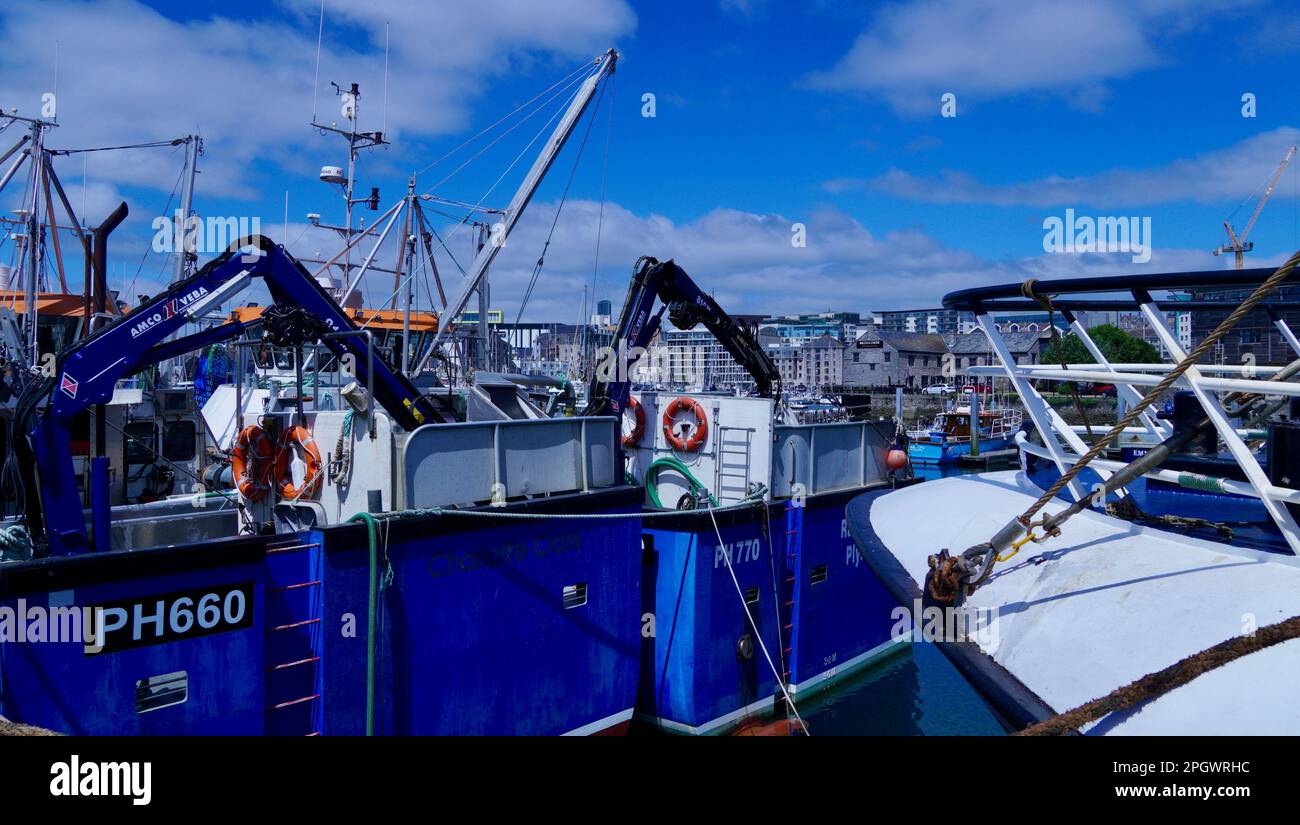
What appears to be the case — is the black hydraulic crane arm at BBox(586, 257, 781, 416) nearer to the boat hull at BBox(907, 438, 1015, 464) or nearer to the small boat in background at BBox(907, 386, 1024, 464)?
the small boat in background at BBox(907, 386, 1024, 464)

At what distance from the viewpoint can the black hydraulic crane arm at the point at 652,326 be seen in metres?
14.1

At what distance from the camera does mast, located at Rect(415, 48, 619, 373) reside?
1683cm

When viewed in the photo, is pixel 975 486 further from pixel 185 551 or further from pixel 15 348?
pixel 15 348

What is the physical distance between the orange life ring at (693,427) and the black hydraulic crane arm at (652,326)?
77cm

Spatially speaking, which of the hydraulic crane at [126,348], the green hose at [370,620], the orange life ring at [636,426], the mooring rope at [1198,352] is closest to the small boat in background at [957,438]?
the orange life ring at [636,426]

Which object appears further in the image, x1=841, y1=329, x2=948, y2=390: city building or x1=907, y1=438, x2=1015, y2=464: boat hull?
x1=841, y1=329, x2=948, y2=390: city building

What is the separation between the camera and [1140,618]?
17.1 ft

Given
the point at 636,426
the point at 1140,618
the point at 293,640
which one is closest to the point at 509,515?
the point at 293,640

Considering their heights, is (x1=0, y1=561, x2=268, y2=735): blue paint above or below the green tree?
below

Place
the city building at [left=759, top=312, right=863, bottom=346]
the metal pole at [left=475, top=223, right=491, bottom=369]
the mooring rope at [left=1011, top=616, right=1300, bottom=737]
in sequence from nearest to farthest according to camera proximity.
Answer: the mooring rope at [left=1011, top=616, right=1300, bottom=737] < the metal pole at [left=475, top=223, right=491, bottom=369] < the city building at [left=759, top=312, right=863, bottom=346]

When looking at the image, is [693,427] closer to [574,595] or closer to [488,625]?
[574,595]

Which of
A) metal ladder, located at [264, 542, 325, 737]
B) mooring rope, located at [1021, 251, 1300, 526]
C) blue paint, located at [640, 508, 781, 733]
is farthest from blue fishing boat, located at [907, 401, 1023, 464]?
mooring rope, located at [1021, 251, 1300, 526]

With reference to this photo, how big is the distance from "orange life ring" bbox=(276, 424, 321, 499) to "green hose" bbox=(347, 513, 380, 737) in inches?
62.7

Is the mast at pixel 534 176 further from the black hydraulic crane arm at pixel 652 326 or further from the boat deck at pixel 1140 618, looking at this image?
the boat deck at pixel 1140 618
